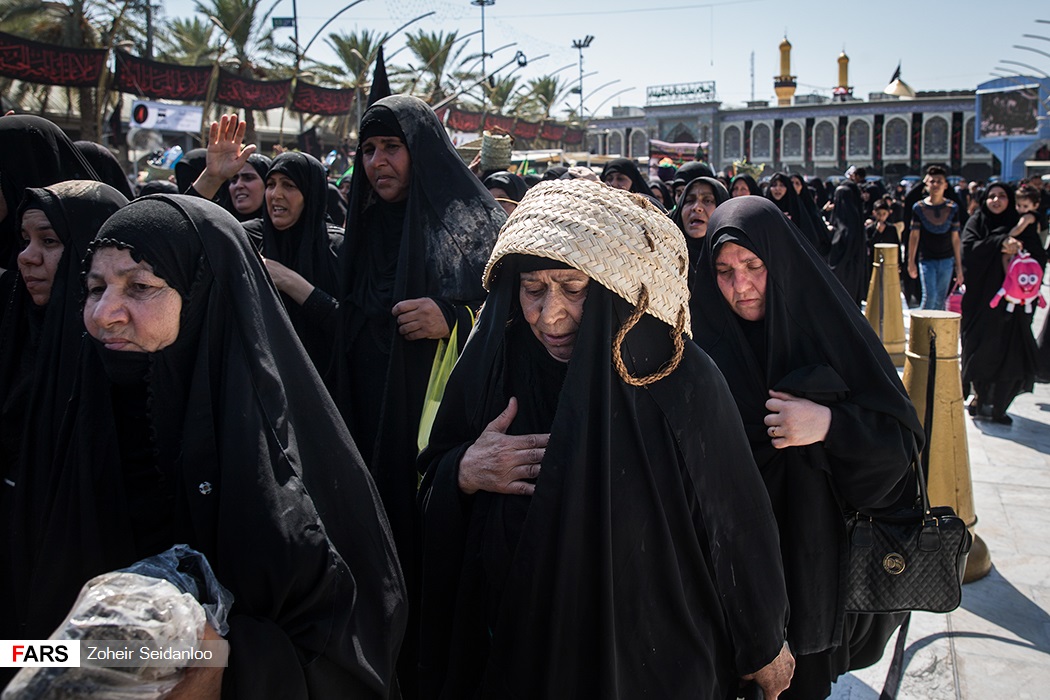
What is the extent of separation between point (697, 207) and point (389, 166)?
217 cm

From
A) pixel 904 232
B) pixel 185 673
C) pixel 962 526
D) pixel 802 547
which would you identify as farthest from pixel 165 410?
pixel 904 232

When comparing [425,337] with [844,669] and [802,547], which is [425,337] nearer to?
[802,547]

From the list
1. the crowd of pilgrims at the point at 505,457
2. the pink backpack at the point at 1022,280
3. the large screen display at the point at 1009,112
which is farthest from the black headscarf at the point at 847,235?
the large screen display at the point at 1009,112

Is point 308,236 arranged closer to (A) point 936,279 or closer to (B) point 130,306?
(B) point 130,306

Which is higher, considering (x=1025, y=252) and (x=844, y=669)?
(x=1025, y=252)

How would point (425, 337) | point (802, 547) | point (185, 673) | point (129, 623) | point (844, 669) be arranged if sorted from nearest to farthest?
point (129, 623), point (185, 673), point (802, 547), point (844, 669), point (425, 337)

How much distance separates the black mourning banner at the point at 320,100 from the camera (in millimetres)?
20203

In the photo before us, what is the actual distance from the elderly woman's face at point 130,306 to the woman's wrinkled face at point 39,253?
83cm

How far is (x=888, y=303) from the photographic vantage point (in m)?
8.38

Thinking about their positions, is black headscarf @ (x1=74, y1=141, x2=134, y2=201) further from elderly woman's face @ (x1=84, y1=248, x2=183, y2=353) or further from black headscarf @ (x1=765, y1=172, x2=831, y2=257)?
black headscarf @ (x1=765, y1=172, x2=831, y2=257)

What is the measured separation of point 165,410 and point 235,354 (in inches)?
8.2

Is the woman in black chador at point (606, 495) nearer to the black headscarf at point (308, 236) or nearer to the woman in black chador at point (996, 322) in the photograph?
the black headscarf at point (308, 236)

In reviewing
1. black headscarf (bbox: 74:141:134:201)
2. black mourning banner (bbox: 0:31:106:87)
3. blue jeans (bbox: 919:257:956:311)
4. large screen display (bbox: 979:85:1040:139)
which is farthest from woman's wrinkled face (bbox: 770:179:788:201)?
large screen display (bbox: 979:85:1040:139)

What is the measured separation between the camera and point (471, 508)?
2.02 m
